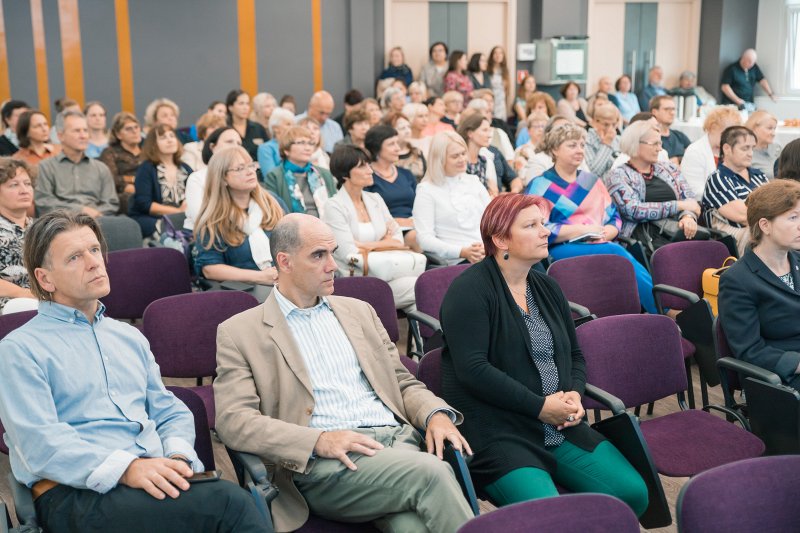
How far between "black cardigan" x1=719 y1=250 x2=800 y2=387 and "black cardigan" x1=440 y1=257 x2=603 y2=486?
72cm

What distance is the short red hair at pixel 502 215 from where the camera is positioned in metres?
2.80

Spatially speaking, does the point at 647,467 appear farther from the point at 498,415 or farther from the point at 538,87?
the point at 538,87

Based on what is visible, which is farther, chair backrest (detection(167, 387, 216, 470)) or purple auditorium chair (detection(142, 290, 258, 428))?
purple auditorium chair (detection(142, 290, 258, 428))

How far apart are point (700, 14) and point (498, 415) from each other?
41.9ft

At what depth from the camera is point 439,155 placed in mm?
4781

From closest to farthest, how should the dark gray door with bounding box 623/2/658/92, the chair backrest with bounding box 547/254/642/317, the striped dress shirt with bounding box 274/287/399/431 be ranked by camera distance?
the striped dress shirt with bounding box 274/287/399/431
the chair backrest with bounding box 547/254/642/317
the dark gray door with bounding box 623/2/658/92

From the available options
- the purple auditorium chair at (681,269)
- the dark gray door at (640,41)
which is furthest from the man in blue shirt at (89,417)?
the dark gray door at (640,41)

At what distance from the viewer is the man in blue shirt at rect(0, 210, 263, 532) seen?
2102 millimetres

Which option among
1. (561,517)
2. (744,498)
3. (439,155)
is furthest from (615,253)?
(561,517)

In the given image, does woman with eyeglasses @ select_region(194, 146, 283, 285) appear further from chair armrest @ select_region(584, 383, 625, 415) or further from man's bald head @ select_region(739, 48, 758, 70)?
man's bald head @ select_region(739, 48, 758, 70)

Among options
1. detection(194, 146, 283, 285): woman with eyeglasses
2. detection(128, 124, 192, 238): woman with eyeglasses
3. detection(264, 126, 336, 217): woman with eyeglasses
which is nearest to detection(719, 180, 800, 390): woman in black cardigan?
detection(194, 146, 283, 285): woman with eyeglasses

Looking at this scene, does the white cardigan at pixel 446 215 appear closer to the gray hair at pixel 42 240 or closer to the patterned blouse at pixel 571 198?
the patterned blouse at pixel 571 198

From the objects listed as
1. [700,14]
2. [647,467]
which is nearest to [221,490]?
[647,467]

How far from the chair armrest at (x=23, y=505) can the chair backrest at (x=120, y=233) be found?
8.63ft
